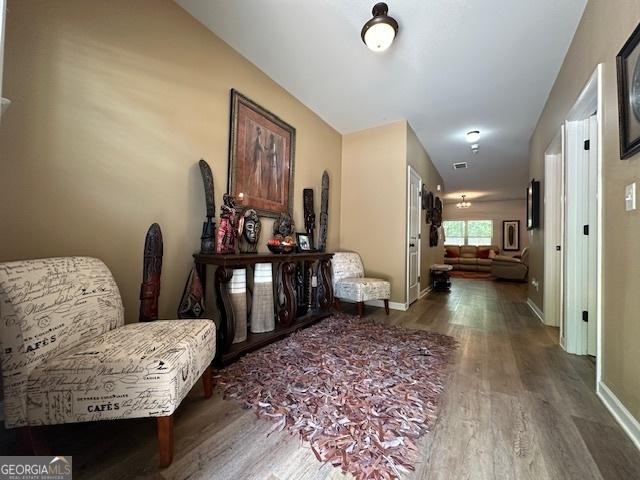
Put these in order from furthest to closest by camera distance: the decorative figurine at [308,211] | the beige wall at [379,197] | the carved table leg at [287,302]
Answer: the beige wall at [379,197], the decorative figurine at [308,211], the carved table leg at [287,302]

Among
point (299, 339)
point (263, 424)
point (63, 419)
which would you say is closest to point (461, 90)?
point (299, 339)

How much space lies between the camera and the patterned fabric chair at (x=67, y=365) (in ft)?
2.86

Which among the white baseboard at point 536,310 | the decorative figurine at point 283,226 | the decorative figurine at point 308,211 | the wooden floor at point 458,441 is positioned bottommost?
the wooden floor at point 458,441

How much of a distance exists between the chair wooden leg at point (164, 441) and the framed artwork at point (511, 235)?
10845mm

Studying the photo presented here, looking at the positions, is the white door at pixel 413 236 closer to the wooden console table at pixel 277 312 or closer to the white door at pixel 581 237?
the wooden console table at pixel 277 312

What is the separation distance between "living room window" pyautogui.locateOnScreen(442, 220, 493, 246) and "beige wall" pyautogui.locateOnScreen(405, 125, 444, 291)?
518 cm

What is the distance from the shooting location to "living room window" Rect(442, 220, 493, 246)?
9.40 meters

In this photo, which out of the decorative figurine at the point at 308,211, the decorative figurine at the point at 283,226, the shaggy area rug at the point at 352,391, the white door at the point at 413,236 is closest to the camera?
the shaggy area rug at the point at 352,391

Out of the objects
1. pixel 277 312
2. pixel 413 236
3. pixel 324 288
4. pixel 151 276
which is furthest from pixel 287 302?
pixel 413 236

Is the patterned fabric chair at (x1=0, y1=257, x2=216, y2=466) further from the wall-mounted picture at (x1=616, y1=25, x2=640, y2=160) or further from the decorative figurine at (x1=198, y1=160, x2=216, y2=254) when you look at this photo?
the wall-mounted picture at (x1=616, y1=25, x2=640, y2=160)

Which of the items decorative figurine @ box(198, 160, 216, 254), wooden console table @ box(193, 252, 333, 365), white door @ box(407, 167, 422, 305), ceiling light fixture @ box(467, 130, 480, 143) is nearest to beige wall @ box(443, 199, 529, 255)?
ceiling light fixture @ box(467, 130, 480, 143)

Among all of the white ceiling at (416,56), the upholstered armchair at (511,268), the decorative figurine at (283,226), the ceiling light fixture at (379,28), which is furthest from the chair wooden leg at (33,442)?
the upholstered armchair at (511,268)

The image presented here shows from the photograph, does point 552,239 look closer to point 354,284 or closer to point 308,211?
point 354,284

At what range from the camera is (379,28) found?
1.78 metres
